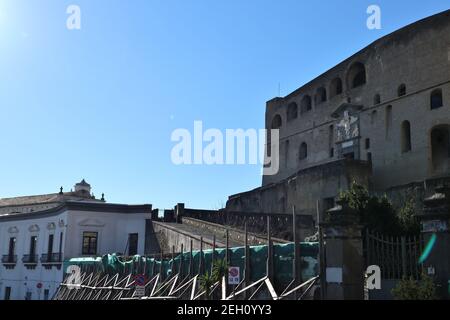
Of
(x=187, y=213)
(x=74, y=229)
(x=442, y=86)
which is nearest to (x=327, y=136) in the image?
(x=442, y=86)

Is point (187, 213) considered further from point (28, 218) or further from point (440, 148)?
point (440, 148)

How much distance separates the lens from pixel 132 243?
109 feet

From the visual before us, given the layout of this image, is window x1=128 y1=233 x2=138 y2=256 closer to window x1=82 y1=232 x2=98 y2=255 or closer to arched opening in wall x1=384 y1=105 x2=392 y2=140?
window x1=82 y1=232 x2=98 y2=255

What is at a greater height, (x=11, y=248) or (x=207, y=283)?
(x=11, y=248)

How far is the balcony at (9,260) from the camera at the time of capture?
37250mm

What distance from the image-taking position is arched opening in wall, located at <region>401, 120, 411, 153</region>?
118 feet

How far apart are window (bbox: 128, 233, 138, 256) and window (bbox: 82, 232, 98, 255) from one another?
214cm

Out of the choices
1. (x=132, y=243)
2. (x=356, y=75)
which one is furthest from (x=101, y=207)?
(x=356, y=75)

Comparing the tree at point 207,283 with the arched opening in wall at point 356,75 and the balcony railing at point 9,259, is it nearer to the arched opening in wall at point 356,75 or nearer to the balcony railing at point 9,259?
the balcony railing at point 9,259

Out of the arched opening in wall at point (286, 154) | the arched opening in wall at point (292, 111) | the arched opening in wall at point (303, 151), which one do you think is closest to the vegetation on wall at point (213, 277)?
the arched opening in wall at point (303, 151)

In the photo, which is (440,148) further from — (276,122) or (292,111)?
(276,122)

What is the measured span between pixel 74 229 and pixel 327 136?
2174 centimetres

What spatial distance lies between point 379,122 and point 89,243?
70.9 ft

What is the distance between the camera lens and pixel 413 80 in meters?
35.2
